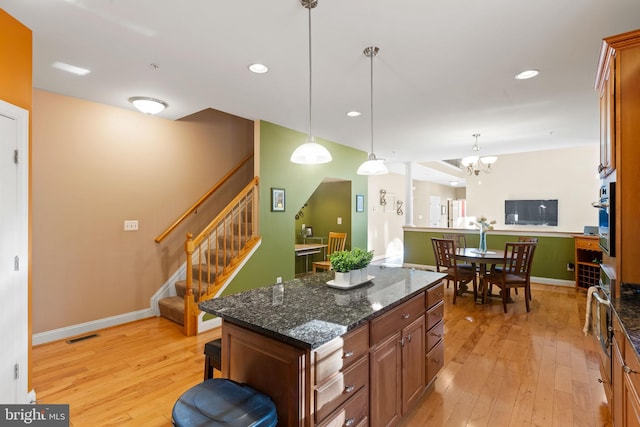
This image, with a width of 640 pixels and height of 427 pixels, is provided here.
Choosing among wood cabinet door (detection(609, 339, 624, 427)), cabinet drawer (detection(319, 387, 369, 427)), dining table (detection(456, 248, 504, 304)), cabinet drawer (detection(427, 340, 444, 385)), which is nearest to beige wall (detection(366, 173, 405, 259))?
dining table (detection(456, 248, 504, 304))

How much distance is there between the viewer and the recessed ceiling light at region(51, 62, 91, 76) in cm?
270

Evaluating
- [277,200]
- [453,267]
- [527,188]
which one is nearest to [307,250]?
[277,200]

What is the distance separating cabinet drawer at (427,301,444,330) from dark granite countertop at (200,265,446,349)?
0.63 ft

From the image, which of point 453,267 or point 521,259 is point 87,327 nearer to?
point 453,267

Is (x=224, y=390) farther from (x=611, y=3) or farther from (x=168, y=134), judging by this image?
(x=168, y=134)

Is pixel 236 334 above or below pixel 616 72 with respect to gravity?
below

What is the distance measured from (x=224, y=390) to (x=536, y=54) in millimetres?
3176

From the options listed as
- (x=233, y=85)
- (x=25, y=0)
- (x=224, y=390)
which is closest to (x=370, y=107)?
(x=233, y=85)

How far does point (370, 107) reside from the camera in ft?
12.4

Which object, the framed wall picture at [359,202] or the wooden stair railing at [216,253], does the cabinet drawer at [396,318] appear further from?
the framed wall picture at [359,202]

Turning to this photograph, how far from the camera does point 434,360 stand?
7.84ft

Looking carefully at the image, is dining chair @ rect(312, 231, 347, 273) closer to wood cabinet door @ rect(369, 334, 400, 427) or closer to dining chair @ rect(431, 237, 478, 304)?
dining chair @ rect(431, 237, 478, 304)

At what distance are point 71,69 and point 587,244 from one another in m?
7.40

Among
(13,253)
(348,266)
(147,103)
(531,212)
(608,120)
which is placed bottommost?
(348,266)
